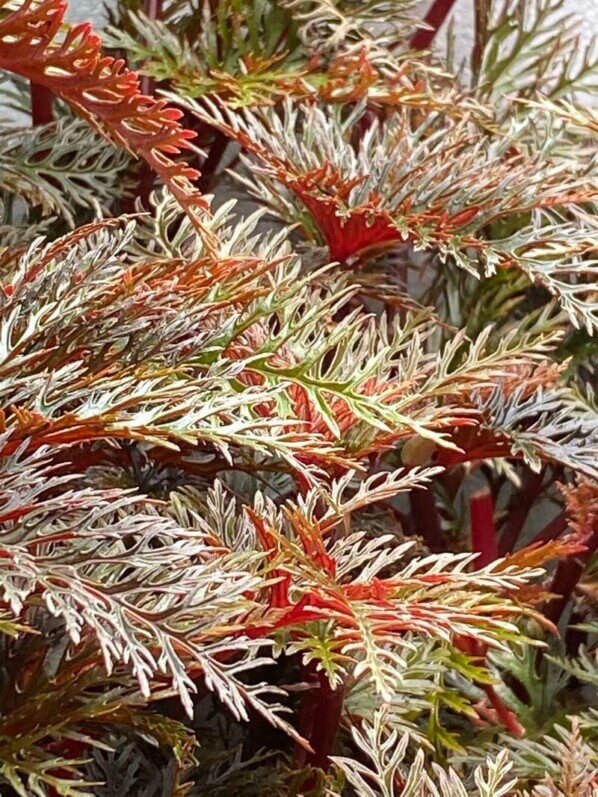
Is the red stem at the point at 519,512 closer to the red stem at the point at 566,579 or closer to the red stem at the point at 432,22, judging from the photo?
the red stem at the point at 566,579

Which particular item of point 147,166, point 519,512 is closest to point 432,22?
point 147,166

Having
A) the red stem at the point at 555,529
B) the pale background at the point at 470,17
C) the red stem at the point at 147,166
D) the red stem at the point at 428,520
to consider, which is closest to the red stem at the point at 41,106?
the red stem at the point at 147,166

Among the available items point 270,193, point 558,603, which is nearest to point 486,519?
point 558,603

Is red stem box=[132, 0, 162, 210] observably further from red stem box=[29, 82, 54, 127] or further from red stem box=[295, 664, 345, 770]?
red stem box=[295, 664, 345, 770]

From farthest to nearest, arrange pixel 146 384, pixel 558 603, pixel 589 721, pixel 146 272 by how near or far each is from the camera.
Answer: pixel 558 603, pixel 589 721, pixel 146 272, pixel 146 384

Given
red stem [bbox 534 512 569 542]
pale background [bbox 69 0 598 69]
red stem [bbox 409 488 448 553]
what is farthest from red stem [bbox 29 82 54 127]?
red stem [bbox 534 512 569 542]

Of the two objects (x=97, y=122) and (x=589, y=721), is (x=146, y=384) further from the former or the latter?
(x=589, y=721)
